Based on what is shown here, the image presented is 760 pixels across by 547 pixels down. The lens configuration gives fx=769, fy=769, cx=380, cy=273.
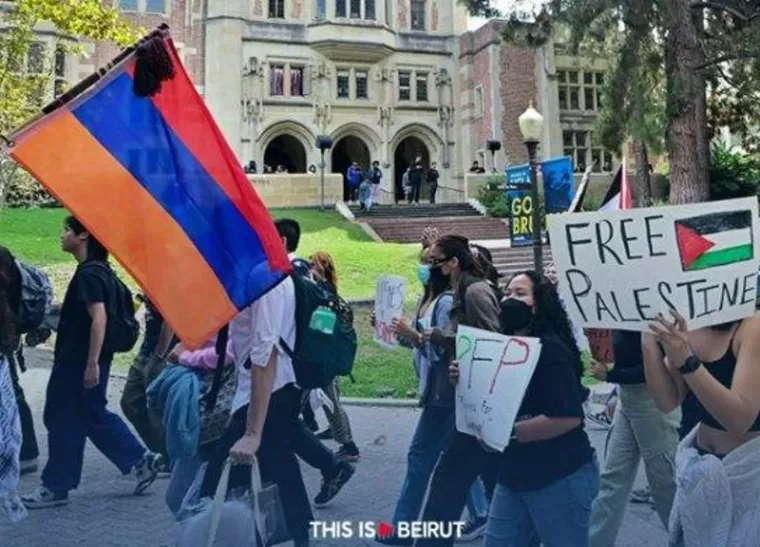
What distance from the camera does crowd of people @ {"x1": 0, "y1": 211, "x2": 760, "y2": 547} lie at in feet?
8.66

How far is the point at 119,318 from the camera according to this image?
5.46 m

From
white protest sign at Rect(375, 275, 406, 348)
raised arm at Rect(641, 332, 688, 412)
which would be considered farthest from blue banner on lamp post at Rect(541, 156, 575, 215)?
raised arm at Rect(641, 332, 688, 412)

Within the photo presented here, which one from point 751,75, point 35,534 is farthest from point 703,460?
point 751,75

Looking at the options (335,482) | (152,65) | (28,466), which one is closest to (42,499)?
(28,466)

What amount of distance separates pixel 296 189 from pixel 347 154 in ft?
35.4

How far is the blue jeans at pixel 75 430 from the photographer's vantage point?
520 centimetres

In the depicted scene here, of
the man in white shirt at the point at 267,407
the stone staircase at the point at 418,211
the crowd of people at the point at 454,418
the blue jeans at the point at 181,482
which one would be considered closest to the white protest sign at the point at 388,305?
the crowd of people at the point at 454,418

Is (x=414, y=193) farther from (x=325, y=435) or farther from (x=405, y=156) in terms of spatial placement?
(x=325, y=435)

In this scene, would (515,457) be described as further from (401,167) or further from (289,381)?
(401,167)

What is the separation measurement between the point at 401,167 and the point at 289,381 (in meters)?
35.5

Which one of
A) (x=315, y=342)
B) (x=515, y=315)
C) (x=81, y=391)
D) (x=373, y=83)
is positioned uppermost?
(x=373, y=83)

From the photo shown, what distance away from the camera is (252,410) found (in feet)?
11.3

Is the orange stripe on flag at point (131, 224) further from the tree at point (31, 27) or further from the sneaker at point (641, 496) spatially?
the tree at point (31, 27)

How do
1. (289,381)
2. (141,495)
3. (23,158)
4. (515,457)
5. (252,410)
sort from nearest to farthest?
(23,158), (515,457), (252,410), (289,381), (141,495)
